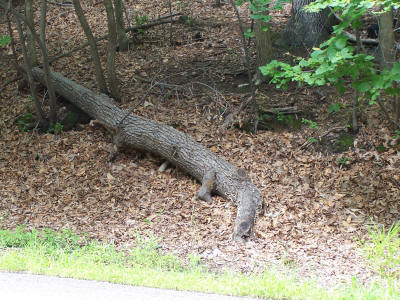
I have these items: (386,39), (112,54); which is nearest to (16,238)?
(112,54)

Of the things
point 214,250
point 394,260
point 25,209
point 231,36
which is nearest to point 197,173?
point 214,250

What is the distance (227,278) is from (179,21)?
29.4 ft

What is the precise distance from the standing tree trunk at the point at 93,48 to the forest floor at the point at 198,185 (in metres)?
0.60

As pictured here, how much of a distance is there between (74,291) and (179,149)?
13.5 feet

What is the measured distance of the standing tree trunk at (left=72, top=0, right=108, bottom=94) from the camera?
8.62 meters

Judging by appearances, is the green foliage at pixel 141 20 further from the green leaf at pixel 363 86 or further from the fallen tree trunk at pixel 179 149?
the green leaf at pixel 363 86

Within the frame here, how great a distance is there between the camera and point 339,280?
484 cm

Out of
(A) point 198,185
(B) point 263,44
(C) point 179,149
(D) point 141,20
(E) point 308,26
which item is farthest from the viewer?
(D) point 141,20

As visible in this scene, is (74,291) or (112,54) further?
(112,54)

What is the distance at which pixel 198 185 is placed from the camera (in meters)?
7.50

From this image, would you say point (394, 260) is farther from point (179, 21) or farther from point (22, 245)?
point (179, 21)

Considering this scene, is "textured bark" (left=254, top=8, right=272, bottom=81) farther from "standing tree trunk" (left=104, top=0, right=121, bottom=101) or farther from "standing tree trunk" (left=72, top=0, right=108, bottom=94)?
"standing tree trunk" (left=72, top=0, right=108, bottom=94)

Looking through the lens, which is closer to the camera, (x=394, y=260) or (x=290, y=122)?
(x=394, y=260)

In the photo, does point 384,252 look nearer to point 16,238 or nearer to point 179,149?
point 179,149
